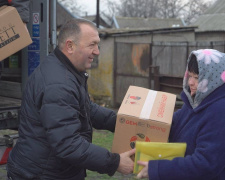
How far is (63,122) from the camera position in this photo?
7.48 feet

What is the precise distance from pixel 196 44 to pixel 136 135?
8304 millimetres

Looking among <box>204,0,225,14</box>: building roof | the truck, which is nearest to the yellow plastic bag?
the truck

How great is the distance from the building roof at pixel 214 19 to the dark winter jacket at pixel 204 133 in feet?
46.1

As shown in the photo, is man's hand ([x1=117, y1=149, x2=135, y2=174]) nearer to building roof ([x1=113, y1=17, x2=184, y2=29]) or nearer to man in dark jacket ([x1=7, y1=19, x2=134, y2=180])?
man in dark jacket ([x1=7, y1=19, x2=134, y2=180])

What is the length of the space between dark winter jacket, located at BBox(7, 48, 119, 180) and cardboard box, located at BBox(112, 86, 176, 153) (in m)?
0.13

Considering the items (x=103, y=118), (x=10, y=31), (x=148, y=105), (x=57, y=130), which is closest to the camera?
(x=57, y=130)

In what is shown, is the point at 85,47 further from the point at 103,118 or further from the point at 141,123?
the point at 103,118

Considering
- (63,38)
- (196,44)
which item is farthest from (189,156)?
(196,44)

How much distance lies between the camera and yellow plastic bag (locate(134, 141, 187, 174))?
93.0 inches

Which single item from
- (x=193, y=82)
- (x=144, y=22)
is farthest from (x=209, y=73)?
(x=144, y=22)

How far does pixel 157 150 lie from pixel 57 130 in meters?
0.63

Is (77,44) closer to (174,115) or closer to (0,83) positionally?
(174,115)

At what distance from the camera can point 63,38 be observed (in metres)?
2.52

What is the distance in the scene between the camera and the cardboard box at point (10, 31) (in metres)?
3.49
